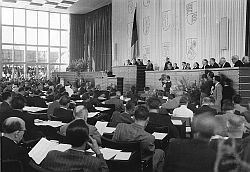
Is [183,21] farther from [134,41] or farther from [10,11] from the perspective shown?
[10,11]

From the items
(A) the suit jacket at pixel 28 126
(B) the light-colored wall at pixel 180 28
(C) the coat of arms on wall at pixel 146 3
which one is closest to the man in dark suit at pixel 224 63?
(B) the light-colored wall at pixel 180 28

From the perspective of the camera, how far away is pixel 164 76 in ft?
41.4

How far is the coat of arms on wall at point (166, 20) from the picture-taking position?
1620cm

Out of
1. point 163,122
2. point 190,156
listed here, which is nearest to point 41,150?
point 190,156

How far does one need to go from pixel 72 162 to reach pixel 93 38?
2265 cm

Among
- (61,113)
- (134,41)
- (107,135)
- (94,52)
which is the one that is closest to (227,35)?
(134,41)

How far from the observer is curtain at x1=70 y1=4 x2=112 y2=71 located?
23.2m

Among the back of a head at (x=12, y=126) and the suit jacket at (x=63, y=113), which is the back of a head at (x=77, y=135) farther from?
the suit jacket at (x=63, y=113)

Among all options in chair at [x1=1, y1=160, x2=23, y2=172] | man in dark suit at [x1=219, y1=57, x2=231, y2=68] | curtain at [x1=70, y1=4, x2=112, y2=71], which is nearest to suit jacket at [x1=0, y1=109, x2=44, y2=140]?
chair at [x1=1, y1=160, x2=23, y2=172]

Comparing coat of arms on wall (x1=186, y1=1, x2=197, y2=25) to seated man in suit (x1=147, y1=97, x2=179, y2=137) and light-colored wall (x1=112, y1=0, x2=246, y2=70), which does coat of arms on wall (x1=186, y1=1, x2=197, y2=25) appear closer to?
light-colored wall (x1=112, y1=0, x2=246, y2=70)

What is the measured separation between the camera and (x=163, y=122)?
4699 mm

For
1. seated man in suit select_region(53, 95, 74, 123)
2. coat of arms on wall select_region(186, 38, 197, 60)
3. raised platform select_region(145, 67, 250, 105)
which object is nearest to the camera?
seated man in suit select_region(53, 95, 74, 123)

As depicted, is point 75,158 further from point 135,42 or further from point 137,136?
point 135,42

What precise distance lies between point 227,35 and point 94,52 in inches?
521
